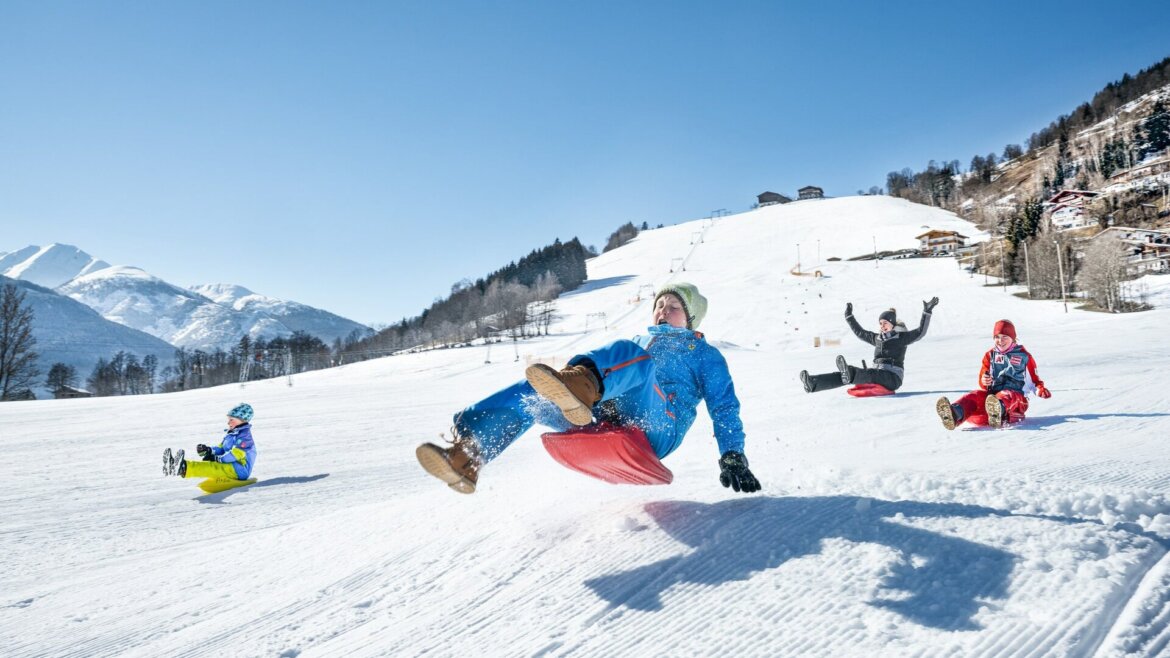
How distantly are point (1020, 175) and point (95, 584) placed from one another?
132 m

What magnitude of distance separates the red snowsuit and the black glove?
4475 mm

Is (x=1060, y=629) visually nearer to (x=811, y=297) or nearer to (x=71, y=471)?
(x=71, y=471)

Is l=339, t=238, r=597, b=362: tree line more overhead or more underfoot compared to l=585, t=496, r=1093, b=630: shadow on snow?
more overhead

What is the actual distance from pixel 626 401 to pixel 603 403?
0.42 feet

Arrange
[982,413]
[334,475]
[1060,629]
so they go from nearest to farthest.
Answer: [1060,629] → [982,413] → [334,475]

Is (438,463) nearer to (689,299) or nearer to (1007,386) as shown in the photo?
(689,299)

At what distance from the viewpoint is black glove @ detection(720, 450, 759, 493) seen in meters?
2.56

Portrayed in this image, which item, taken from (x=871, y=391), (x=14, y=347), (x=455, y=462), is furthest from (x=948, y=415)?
(x=14, y=347)

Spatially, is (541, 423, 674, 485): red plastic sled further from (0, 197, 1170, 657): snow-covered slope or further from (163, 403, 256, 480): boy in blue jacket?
(163, 403, 256, 480): boy in blue jacket

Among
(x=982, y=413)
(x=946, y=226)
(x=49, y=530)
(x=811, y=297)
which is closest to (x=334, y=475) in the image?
(x=49, y=530)

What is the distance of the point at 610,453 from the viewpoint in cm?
267

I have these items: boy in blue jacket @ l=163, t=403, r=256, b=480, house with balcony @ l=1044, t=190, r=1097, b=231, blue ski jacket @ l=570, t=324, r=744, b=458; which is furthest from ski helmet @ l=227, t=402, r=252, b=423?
house with balcony @ l=1044, t=190, r=1097, b=231

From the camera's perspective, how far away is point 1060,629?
147 centimetres

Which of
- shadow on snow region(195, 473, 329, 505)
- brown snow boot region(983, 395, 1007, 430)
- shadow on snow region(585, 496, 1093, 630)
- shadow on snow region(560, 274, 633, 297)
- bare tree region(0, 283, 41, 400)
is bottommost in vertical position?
shadow on snow region(195, 473, 329, 505)
